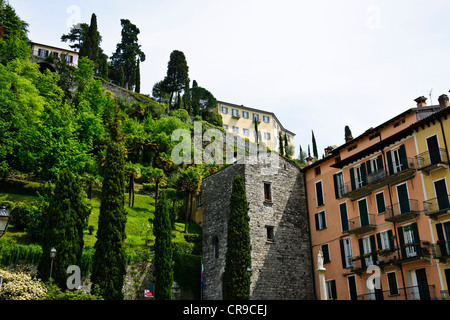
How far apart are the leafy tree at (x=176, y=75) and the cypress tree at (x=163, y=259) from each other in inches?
2304

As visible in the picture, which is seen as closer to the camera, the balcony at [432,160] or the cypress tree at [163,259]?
the balcony at [432,160]

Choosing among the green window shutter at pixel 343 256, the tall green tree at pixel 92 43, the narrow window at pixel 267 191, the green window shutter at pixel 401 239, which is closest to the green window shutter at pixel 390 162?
the green window shutter at pixel 401 239

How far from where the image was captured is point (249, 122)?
91.0m

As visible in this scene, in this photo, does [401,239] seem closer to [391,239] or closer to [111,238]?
[391,239]

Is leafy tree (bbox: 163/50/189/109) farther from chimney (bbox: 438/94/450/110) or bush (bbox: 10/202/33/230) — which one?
chimney (bbox: 438/94/450/110)

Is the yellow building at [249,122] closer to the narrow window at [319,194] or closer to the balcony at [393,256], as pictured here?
the narrow window at [319,194]

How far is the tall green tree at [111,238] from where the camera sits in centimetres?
2695

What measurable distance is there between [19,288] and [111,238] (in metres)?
8.20

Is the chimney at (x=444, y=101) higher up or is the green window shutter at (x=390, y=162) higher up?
the chimney at (x=444, y=101)

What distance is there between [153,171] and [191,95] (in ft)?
143

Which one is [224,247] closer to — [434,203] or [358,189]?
[358,189]

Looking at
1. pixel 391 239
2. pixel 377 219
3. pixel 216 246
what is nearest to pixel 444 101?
pixel 377 219

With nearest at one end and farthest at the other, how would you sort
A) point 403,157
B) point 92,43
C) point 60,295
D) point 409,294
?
point 60,295 → point 409,294 → point 403,157 → point 92,43
